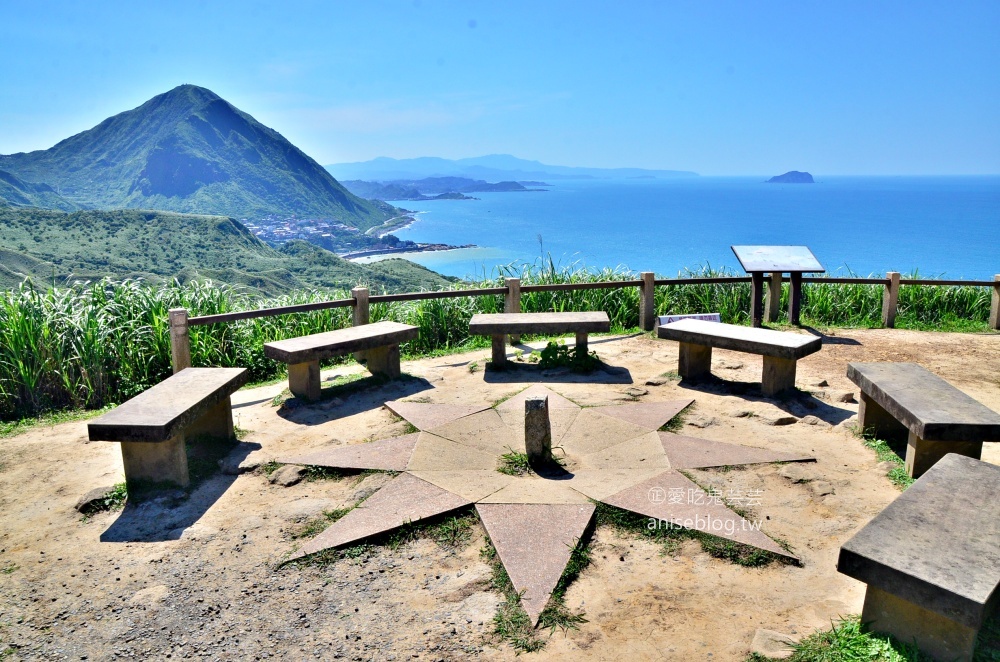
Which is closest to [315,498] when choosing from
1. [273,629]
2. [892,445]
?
[273,629]

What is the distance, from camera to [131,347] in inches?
288

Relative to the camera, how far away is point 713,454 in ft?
15.6

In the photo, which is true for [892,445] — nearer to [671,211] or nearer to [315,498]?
[315,498]

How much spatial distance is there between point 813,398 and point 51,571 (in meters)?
5.77

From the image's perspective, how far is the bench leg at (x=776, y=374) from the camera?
619cm

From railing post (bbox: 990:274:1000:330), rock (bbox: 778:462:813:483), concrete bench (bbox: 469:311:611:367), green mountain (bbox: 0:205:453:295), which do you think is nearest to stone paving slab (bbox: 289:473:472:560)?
rock (bbox: 778:462:813:483)

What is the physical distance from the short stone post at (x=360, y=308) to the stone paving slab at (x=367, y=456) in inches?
115

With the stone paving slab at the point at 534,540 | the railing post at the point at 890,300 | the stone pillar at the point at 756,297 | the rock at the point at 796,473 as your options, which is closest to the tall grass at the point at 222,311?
the railing post at the point at 890,300

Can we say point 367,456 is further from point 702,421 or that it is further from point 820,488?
point 820,488

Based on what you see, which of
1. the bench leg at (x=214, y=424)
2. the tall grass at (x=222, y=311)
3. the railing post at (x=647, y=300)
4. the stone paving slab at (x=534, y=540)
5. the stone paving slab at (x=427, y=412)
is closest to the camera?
the stone paving slab at (x=534, y=540)

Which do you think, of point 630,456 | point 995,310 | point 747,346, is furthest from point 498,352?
point 995,310

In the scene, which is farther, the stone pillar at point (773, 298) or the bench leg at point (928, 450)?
the stone pillar at point (773, 298)

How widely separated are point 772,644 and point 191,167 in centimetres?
10519

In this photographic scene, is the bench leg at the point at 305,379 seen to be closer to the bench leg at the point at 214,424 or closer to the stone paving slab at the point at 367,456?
the bench leg at the point at 214,424
